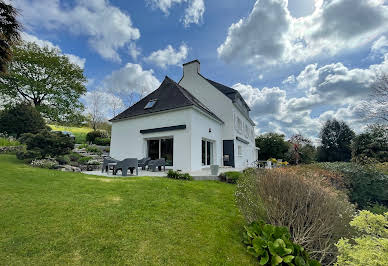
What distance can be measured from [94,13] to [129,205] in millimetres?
13320

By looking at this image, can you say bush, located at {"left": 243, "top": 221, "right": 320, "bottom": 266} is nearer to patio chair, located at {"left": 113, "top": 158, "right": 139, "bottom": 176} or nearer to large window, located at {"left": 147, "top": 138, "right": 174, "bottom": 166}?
patio chair, located at {"left": 113, "top": 158, "right": 139, "bottom": 176}

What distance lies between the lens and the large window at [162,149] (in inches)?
523

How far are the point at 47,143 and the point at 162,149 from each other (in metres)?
7.53

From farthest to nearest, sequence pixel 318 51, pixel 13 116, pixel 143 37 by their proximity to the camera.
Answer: pixel 13 116, pixel 143 37, pixel 318 51

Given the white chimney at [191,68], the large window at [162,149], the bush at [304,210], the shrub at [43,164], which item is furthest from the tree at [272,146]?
the shrub at [43,164]

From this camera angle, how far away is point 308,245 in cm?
381

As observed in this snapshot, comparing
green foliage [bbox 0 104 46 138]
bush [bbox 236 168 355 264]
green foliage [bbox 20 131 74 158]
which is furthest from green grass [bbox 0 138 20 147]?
bush [bbox 236 168 355 264]

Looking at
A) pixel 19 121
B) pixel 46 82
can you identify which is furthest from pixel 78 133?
pixel 19 121

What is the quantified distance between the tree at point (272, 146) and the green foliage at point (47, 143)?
3112 centimetres

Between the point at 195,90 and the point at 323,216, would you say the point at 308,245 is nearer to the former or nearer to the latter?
the point at 323,216

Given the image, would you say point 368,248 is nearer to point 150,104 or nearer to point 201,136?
point 201,136

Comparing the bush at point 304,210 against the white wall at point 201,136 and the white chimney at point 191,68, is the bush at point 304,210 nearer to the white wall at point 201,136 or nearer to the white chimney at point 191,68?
the white wall at point 201,136

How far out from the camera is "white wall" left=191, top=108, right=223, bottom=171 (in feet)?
40.5

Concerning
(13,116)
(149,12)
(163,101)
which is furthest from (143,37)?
(13,116)
